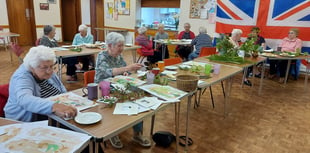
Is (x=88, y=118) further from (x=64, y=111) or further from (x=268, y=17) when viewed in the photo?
(x=268, y=17)

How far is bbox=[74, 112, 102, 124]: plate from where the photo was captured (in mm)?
1351

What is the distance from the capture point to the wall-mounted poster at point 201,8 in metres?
6.75

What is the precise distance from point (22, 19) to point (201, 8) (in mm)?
6675

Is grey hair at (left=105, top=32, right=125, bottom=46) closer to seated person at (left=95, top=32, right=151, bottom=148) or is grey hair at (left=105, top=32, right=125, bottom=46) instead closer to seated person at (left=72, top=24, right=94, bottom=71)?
seated person at (left=95, top=32, right=151, bottom=148)

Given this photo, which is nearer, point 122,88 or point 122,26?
point 122,88

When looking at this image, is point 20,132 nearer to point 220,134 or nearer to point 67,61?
point 220,134

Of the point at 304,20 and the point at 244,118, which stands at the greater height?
the point at 304,20

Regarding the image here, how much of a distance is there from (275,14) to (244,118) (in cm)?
363

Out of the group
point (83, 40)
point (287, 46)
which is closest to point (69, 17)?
point (83, 40)

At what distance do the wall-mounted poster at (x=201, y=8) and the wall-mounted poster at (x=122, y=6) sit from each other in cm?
279

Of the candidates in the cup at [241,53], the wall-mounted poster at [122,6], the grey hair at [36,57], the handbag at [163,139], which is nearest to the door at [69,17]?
the wall-mounted poster at [122,6]

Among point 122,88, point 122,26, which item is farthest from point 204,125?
point 122,26

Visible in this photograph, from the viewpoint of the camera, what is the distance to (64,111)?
4.53 feet

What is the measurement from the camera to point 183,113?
333 centimetres
